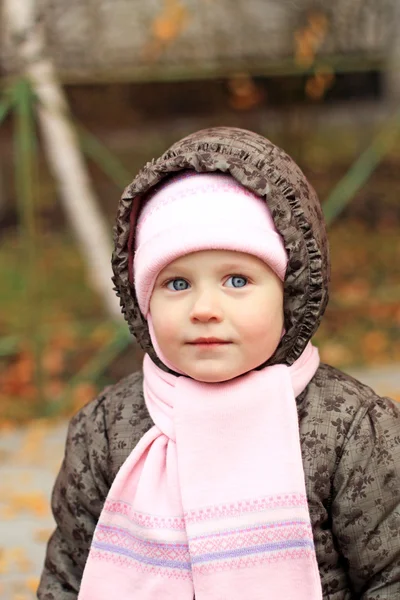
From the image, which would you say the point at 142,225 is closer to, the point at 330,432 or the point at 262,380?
the point at 262,380

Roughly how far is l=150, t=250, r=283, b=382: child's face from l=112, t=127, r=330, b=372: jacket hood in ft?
0.20

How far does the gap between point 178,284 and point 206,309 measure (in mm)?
136

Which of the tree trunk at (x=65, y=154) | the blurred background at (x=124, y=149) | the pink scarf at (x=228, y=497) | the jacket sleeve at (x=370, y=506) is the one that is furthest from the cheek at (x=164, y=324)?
the tree trunk at (x=65, y=154)

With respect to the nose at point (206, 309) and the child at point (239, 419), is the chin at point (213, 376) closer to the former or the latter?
the child at point (239, 419)

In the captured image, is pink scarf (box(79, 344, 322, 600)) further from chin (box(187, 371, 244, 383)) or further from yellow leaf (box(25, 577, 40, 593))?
yellow leaf (box(25, 577, 40, 593))

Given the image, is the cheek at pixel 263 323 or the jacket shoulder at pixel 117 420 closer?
the cheek at pixel 263 323

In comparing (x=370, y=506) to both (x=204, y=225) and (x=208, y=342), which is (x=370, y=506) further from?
(x=204, y=225)

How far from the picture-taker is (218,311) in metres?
2.15

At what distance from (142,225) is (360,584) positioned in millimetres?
986

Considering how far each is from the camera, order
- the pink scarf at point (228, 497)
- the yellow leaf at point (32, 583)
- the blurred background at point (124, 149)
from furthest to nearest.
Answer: the blurred background at point (124, 149) < the yellow leaf at point (32, 583) < the pink scarf at point (228, 497)

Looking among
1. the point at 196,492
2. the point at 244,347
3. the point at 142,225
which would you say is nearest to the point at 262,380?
the point at 244,347

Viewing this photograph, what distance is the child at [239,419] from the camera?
7.19 ft

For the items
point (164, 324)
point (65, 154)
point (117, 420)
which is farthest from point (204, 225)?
point (65, 154)

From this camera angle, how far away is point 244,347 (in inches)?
86.8
